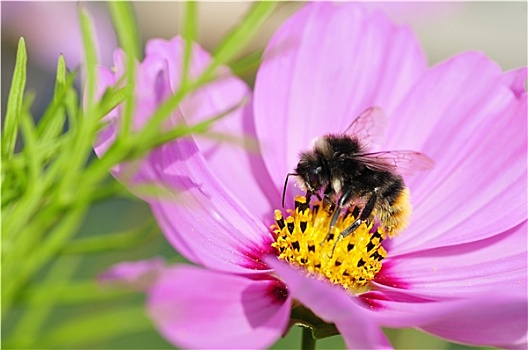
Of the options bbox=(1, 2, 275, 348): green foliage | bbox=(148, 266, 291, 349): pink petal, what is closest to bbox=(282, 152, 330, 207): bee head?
bbox=(148, 266, 291, 349): pink petal

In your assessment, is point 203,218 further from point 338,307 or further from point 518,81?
→ point 518,81

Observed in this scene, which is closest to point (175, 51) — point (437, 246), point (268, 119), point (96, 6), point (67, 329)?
point (268, 119)

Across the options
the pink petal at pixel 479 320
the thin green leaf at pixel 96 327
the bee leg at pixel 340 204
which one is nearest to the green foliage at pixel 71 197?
the thin green leaf at pixel 96 327

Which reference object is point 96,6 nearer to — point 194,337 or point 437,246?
point 437,246

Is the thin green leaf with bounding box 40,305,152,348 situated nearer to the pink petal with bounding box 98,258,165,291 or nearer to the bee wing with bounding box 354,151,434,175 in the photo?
the pink petal with bounding box 98,258,165,291

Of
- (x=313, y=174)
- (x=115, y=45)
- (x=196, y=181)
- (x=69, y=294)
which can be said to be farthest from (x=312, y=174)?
(x=115, y=45)

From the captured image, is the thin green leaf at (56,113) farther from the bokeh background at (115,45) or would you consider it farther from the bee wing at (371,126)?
the bee wing at (371,126)

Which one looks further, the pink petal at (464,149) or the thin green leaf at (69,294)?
the pink petal at (464,149)
